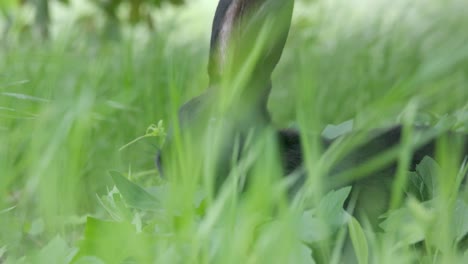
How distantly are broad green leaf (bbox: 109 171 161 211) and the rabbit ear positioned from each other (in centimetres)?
30

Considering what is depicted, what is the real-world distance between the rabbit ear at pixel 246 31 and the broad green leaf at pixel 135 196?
30 centimetres

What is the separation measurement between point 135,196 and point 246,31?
0.39m

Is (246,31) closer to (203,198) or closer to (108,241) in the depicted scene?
(203,198)

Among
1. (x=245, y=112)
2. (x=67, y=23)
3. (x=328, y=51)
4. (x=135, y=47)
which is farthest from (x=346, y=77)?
(x=245, y=112)

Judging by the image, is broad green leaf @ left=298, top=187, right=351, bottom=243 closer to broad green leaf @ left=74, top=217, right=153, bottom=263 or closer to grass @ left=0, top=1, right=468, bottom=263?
grass @ left=0, top=1, right=468, bottom=263

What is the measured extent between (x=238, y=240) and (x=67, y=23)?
1.45 meters

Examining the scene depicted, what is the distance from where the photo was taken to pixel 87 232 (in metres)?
1.39

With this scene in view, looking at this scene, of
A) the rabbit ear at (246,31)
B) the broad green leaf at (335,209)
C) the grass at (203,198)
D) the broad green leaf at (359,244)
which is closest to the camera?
the grass at (203,198)

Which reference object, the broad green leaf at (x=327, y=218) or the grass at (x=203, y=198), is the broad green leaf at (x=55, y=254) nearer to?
the grass at (x=203, y=198)

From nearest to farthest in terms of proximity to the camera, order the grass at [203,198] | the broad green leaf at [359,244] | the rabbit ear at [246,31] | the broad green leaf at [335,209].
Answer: the grass at [203,198] < the broad green leaf at [359,244] < the broad green leaf at [335,209] < the rabbit ear at [246,31]

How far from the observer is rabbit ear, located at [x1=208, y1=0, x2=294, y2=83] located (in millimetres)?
1596

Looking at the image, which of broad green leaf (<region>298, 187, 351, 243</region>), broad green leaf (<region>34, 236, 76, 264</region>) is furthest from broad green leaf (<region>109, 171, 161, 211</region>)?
broad green leaf (<region>298, 187, 351, 243</region>)

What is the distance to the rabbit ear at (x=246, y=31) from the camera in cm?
160

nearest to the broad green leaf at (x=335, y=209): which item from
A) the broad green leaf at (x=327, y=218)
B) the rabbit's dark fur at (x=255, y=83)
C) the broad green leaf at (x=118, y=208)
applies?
the broad green leaf at (x=327, y=218)
